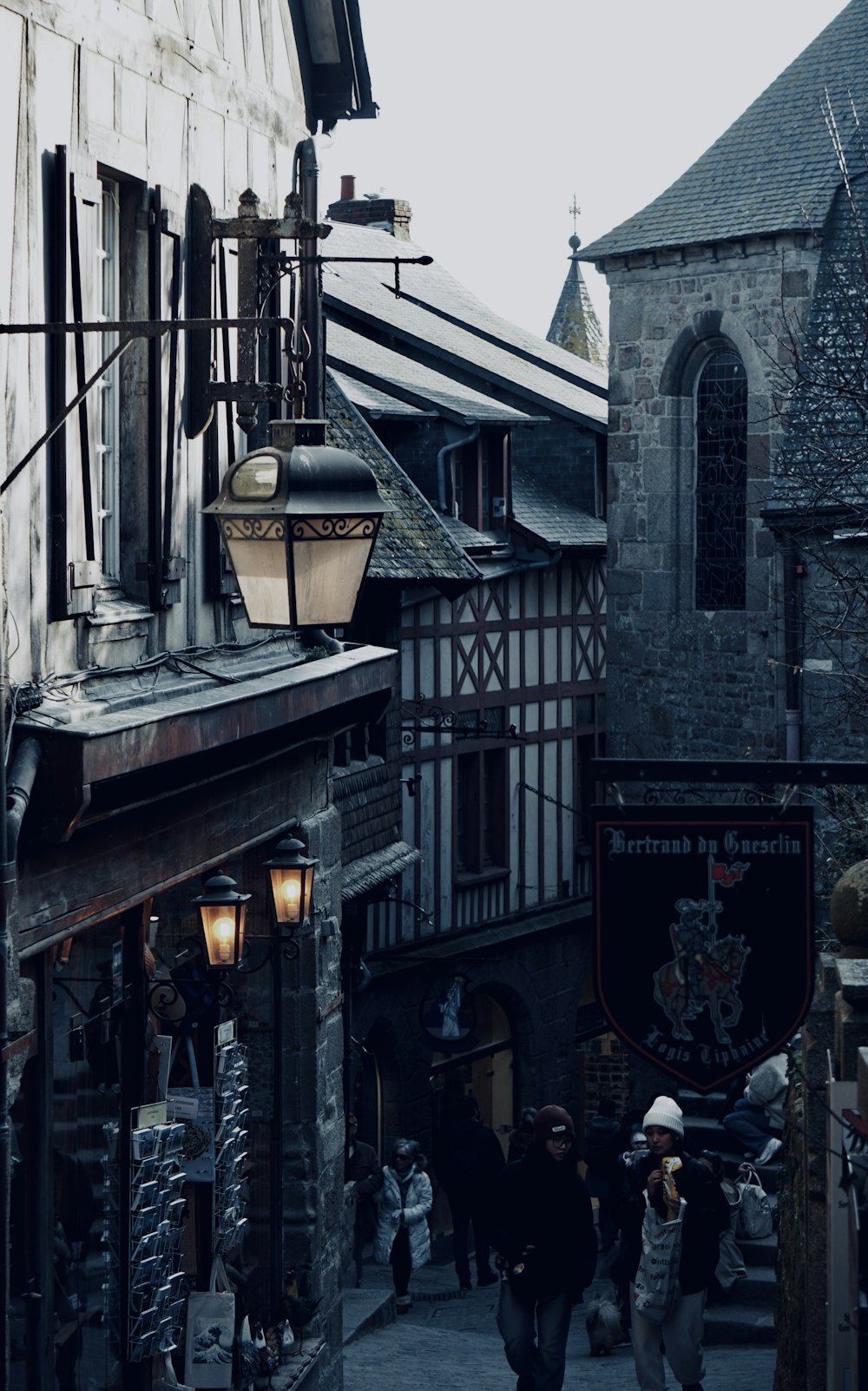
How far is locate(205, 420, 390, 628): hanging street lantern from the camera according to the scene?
6176 millimetres

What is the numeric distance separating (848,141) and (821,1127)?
15.4 m

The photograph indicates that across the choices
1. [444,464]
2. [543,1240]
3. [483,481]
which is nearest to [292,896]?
[543,1240]

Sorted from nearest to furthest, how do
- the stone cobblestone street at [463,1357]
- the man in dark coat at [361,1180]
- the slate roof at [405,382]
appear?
the stone cobblestone street at [463,1357], the man in dark coat at [361,1180], the slate roof at [405,382]

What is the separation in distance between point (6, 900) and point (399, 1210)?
11.3 meters

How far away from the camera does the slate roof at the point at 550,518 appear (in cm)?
2283

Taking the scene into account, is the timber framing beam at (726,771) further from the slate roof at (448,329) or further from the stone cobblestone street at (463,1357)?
the slate roof at (448,329)

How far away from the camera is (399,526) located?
1791 centimetres

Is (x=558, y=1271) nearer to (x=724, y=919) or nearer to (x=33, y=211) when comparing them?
(x=724, y=919)

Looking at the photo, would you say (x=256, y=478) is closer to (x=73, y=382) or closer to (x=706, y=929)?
(x=73, y=382)

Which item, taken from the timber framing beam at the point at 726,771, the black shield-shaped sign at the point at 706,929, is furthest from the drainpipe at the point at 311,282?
the black shield-shaped sign at the point at 706,929

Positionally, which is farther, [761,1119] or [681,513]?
[681,513]

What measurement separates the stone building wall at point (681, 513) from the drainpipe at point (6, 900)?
52.5ft

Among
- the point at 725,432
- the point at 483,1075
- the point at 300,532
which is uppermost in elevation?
the point at 725,432

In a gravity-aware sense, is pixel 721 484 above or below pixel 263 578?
above
